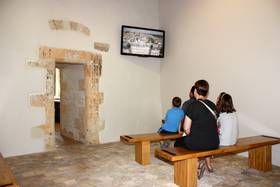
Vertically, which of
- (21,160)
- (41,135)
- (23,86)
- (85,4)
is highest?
(85,4)

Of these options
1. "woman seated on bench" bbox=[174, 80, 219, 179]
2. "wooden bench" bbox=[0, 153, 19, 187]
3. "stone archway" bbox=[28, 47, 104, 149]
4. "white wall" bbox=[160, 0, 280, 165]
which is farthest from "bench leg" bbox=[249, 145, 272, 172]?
"wooden bench" bbox=[0, 153, 19, 187]

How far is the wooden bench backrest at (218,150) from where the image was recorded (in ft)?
8.77

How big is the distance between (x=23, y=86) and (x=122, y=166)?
222 cm

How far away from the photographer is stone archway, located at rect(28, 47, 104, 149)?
14.9 feet

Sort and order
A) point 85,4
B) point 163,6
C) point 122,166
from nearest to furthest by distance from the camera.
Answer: point 122,166, point 85,4, point 163,6

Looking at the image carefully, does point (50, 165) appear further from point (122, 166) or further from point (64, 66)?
point (64, 66)

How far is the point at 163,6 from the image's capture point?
5773mm

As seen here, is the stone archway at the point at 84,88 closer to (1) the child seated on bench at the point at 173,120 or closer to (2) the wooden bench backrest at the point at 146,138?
(2) the wooden bench backrest at the point at 146,138

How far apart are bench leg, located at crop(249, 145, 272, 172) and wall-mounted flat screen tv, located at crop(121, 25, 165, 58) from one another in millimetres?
2970

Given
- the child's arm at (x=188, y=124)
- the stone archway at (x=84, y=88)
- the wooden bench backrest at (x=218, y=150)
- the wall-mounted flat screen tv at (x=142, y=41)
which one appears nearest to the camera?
the wooden bench backrest at (x=218, y=150)

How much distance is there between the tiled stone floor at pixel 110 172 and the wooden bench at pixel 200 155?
0.45 feet

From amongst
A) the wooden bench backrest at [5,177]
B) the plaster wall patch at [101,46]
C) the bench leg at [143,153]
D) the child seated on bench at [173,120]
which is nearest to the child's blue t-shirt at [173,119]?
the child seated on bench at [173,120]

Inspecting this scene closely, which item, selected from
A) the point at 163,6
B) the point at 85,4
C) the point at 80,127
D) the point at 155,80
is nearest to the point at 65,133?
the point at 80,127

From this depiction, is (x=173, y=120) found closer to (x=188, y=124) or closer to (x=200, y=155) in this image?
(x=188, y=124)
